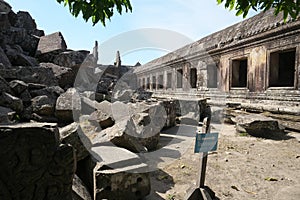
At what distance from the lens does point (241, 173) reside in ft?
10.8

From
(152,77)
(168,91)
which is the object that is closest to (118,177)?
(168,91)

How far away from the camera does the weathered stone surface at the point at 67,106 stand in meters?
6.34

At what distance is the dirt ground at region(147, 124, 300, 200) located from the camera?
2.69 meters

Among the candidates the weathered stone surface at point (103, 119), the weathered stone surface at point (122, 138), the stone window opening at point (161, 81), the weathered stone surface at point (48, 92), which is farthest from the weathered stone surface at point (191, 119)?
the stone window opening at point (161, 81)

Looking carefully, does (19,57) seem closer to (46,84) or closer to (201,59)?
(46,84)

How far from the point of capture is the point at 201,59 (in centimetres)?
1122

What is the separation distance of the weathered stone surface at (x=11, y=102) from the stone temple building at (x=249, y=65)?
25.7 ft

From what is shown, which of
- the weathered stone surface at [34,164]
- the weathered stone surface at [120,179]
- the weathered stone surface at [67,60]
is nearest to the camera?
the weathered stone surface at [34,164]

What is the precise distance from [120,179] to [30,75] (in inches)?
321

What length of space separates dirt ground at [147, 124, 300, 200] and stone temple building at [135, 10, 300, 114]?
2.56m

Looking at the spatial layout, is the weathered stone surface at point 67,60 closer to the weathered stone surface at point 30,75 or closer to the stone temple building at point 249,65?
the weathered stone surface at point 30,75

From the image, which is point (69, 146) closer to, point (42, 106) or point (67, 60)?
point (42, 106)

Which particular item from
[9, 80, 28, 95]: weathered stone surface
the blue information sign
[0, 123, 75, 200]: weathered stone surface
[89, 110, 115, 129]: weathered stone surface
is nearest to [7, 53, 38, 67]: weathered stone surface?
[9, 80, 28, 95]: weathered stone surface

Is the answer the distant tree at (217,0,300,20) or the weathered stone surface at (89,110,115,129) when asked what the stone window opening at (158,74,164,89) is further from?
the distant tree at (217,0,300,20)
